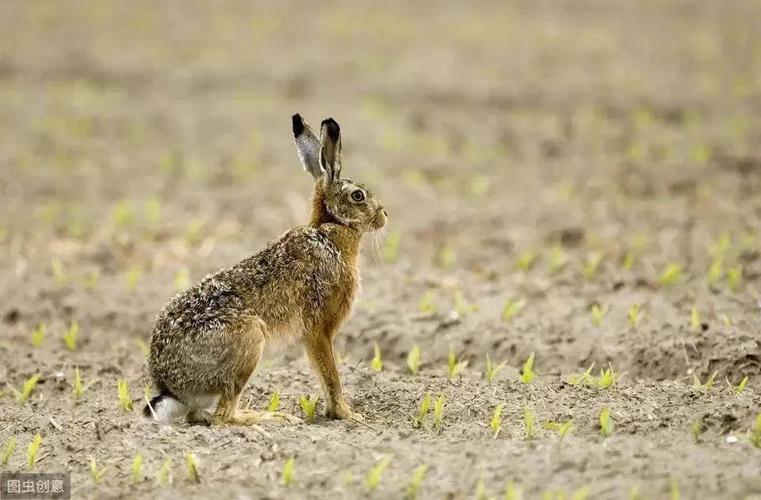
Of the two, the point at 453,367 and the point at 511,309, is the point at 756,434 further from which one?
the point at 511,309

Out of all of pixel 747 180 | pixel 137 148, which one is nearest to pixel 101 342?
pixel 137 148

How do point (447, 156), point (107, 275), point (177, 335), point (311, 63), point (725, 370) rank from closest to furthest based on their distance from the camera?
1. point (177, 335)
2. point (725, 370)
3. point (107, 275)
4. point (447, 156)
5. point (311, 63)

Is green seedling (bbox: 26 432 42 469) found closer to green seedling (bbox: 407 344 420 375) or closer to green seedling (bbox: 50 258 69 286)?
green seedling (bbox: 407 344 420 375)

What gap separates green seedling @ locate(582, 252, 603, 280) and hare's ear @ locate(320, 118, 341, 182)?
334 centimetres

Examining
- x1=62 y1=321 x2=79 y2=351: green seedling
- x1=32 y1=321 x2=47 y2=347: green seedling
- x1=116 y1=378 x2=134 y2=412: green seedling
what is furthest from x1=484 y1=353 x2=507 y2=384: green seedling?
x1=32 y1=321 x2=47 y2=347: green seedling

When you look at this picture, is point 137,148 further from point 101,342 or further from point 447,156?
point 101,342

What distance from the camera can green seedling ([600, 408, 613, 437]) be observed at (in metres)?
5.85

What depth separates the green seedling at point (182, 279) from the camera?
363 inches

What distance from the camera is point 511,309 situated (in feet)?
27.5

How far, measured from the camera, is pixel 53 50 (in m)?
17.9

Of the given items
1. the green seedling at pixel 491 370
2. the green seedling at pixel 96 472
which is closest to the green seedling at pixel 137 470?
the green seedling at pixel 96 472

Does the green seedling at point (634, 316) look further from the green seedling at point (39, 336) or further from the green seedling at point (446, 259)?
the green seedling at point (39, 336)

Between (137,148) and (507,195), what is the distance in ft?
16.0

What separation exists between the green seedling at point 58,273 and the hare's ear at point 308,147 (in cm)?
354
